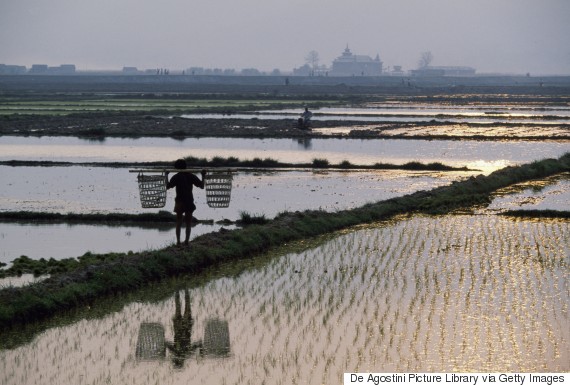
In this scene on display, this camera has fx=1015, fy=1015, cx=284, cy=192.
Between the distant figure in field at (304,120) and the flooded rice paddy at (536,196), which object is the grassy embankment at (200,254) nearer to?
the flooded rice paddy at (536,196)

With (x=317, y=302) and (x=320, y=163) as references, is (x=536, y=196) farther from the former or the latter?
(x=317, y=302)

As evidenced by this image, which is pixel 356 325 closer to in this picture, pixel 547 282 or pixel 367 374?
pixel 367 374

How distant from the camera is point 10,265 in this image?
10.9 meters

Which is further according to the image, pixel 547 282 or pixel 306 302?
pixel 547 282

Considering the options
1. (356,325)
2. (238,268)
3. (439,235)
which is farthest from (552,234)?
(356,325)

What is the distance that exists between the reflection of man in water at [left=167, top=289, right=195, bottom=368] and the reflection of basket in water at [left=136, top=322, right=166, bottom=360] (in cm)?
9

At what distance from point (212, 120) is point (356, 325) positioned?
30630 mm

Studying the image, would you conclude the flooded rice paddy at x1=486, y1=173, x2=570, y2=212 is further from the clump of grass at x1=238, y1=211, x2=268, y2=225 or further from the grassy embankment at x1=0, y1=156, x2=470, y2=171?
the clump of grass at x1=238, y1=211, x2=268, y2=225

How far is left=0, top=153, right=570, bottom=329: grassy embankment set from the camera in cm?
847

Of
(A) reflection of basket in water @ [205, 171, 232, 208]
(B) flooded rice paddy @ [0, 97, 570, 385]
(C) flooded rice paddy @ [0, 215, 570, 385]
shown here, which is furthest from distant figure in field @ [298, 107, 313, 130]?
(A) reflection of basket in water @ [205, 171, 232, 208]

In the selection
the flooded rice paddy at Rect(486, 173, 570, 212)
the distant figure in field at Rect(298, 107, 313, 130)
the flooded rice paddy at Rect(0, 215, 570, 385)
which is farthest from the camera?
the distant figure in field at Rect(298, 107, 313, 130)

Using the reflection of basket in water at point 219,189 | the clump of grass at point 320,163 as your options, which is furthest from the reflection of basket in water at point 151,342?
the clump of grass at point 320,163

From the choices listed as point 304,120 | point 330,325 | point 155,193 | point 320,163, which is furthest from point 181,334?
point 304,120

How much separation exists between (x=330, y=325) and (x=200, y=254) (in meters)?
3.14
